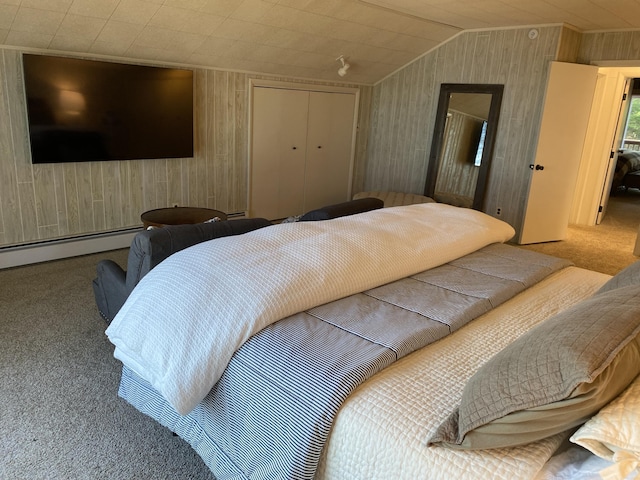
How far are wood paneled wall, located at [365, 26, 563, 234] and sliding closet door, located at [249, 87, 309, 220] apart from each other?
4.00 feet

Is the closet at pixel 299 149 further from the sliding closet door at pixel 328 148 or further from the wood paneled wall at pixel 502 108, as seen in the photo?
the wood paneled wall at pixel 502 108

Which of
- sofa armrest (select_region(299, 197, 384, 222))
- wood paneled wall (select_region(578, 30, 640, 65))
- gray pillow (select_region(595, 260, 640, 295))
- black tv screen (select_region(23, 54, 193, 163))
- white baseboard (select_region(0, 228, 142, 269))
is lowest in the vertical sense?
white baseboard (select_region(0, 228, 142, 269))

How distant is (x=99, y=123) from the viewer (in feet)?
13.4

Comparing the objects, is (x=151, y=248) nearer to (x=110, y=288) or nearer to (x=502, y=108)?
(x=110, y=288)

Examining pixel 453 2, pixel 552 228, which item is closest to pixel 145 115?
pixel 453 2

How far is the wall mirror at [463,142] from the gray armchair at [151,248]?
12.0 ft

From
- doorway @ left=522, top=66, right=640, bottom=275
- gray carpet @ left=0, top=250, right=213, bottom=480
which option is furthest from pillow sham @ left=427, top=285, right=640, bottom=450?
doorway @ left=522, top=66, right=640, bottom=275

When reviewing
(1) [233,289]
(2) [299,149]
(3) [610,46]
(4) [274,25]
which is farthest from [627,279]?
(2) [299,149]

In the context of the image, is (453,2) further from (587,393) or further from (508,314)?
(587,393)

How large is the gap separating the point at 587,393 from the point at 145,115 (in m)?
4.17

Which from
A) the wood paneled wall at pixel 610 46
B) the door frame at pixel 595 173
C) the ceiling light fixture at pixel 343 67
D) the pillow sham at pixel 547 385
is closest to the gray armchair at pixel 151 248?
the pillow sham at pixel 547 385

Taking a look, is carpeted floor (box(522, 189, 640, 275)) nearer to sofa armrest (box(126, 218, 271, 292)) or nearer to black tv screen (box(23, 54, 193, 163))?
sofa armrest (box(126, 218, 271, 292))

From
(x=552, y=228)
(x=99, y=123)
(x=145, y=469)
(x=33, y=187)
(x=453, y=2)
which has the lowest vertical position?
(x=145, y=469)

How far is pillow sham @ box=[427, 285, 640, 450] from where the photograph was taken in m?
1.08
